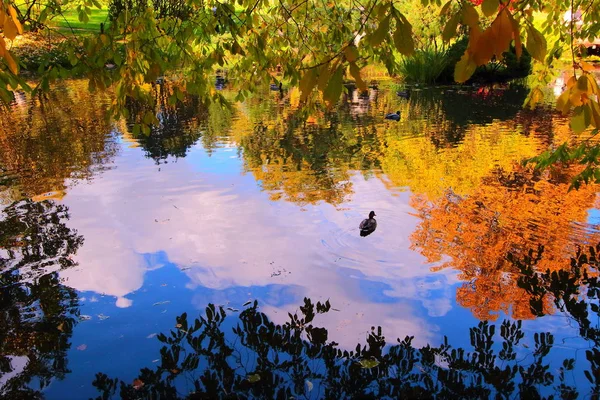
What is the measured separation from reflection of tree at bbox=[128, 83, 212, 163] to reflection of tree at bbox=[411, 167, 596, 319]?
4759 mm

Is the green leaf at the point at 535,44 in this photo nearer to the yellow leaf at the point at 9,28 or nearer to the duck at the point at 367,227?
the yellow leaf at the point at 9,28

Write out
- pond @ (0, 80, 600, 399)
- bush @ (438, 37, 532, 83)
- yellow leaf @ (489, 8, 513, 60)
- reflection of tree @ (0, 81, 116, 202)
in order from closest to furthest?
yellow leaf @ (489, 8, 513, 60) → pond @ (0, 80, 600, 399) → reflection of tree @ (0, 81, 116, 202) → bush @ (438, 37, 532, 83)

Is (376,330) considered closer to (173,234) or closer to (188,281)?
(188,281)

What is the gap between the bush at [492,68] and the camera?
20000mm

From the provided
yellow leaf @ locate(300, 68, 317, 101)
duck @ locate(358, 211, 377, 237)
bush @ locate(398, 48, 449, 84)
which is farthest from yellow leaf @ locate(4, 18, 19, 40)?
bush @ locate(398, 48, 449, 84)

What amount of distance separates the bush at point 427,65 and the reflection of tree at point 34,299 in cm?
1694

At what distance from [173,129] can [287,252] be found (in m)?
8.10

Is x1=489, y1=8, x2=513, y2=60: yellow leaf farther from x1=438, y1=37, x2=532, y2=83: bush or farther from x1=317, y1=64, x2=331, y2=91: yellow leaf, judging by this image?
x1=438, y1=37, x2=532, y2=83: bush

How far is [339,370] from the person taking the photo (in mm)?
3723

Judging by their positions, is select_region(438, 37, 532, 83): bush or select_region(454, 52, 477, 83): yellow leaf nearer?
select_region(454, 52, 477, 83): yellow leaf

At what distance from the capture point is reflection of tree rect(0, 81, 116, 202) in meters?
8.50

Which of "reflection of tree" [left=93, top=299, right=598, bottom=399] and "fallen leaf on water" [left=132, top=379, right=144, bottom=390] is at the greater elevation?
"reflection of tree" [left=93, top=299, right=598, bottom=399]

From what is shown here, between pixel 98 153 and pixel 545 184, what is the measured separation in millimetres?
8719

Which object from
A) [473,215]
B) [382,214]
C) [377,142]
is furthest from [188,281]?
[377,142]
